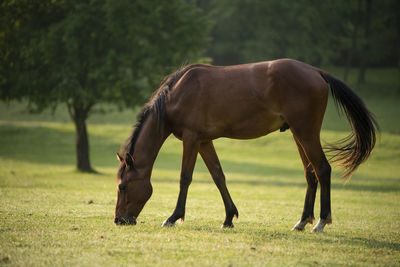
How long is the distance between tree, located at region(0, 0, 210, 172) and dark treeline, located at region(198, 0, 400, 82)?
32757mm

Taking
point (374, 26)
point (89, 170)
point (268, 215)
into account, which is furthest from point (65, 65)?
point (374, 26)

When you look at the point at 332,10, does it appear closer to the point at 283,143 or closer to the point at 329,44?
the point at 329,44

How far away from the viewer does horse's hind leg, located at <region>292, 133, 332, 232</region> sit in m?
7.36

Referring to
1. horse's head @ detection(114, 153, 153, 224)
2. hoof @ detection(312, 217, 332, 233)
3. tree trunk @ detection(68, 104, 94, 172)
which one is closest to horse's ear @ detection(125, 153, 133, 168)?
horse's head @ detection(114, 153, 153, 224)

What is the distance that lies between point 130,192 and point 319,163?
3150 millimetres

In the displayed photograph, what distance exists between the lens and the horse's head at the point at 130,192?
24.6 ft

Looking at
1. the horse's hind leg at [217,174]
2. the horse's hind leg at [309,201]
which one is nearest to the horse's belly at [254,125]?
the horse's hind leg at [217,174]

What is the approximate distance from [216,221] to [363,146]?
2.95m

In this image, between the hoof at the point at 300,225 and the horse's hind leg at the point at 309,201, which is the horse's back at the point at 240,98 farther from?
the hoof at the point at 300,225

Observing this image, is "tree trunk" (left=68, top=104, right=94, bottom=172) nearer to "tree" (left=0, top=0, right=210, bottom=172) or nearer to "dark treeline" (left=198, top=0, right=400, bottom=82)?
"tree" (left=0, top=0, right=210, bottom=172)

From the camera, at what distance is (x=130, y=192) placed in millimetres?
7535

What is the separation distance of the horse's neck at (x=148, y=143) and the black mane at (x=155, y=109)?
73mm

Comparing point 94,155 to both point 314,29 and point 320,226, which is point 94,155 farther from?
point 314,29

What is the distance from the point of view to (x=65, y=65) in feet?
67.9
